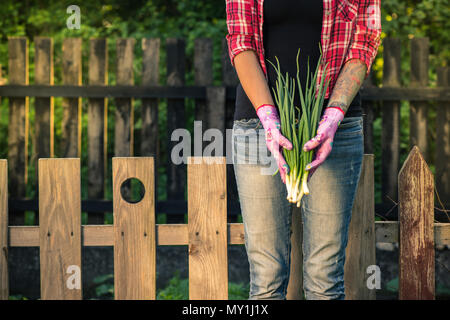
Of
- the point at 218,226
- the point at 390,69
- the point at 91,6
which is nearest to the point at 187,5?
the point at 91,6

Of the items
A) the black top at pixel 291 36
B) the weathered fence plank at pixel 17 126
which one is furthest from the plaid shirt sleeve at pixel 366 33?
the weathered fence plank at pixel 17 126

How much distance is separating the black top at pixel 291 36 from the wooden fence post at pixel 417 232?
2.01ft

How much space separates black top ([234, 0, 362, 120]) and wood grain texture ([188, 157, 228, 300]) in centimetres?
49

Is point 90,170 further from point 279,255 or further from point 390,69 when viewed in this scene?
point 279,255

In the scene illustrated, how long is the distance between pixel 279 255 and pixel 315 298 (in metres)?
0.21

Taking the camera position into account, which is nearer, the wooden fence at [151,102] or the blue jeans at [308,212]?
the blue jeans at [308,212]

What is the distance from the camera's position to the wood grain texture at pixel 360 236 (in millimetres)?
2301

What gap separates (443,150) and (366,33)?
3148 mm

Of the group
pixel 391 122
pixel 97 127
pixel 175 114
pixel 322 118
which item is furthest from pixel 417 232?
pixel 97 127

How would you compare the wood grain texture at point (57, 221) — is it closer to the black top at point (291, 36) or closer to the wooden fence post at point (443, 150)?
the black top at point (291, 36)

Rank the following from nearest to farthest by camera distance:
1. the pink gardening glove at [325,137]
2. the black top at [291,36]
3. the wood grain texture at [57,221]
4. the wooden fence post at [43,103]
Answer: the pink gardening glove at [325,137]
the black top at [291,36]
the wood grain texture at [57,221]
the wooden fence post at [43,103]

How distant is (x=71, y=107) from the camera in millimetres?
→ 4570

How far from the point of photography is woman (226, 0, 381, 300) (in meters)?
1.78

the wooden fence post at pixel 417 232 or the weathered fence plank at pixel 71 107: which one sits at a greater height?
the weathered fence plank at pixel 71 107
